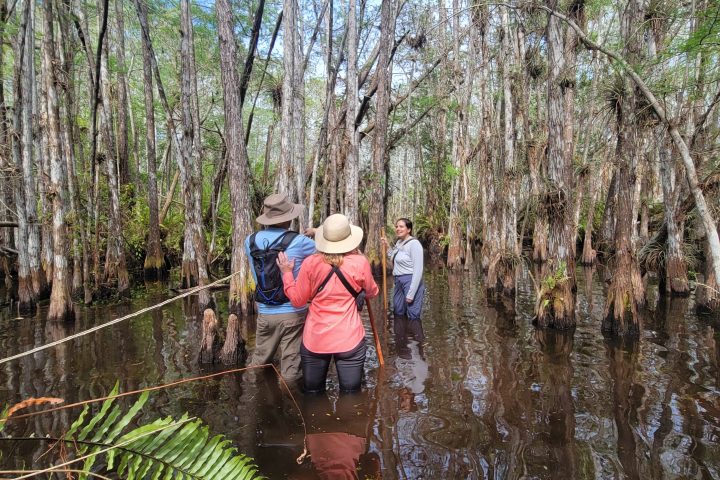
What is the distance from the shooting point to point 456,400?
15.2ft

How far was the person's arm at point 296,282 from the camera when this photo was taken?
373 cm

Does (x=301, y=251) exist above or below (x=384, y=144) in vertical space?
below

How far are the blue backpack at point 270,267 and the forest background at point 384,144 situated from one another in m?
3.88

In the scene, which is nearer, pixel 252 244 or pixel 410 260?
pixel 252 244

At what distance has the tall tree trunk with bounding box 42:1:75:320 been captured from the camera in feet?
28.0

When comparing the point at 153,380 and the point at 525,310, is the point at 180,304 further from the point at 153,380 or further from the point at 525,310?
the point at 525,310

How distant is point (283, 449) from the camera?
359 cm

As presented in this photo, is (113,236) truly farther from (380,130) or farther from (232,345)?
(380,130)

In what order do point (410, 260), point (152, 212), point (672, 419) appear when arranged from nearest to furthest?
point (672, 419)
point (410, 260)
point (152, 212)

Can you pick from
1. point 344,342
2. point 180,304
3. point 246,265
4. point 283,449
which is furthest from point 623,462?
point 180,304

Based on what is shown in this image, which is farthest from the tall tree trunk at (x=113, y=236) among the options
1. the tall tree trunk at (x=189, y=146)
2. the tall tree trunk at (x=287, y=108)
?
the tall tree trunk at (x=287, y=108)

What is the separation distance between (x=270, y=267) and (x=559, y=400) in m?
3.33

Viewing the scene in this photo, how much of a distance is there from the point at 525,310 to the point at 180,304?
27.4ft

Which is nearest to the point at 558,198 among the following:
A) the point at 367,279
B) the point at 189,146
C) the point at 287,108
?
the point at 367,279
